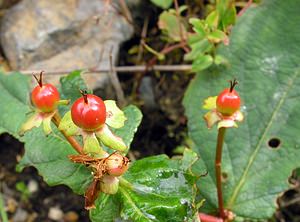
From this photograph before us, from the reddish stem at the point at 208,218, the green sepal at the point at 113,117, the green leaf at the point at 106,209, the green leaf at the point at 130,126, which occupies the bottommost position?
the reddish stem at the point at 208,218

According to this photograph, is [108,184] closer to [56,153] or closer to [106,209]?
[106,209]

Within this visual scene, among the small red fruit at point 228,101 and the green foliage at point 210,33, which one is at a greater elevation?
the small red fruit at point 228,101

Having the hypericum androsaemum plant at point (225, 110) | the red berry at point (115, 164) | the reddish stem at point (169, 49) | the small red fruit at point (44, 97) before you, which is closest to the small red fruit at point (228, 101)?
the hypericum androsaemum plant at point (225, 110)

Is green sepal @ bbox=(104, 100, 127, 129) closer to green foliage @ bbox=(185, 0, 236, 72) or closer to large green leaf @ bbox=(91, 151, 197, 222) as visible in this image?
large green leaf @ bbox=(91, 151, 197, 222)

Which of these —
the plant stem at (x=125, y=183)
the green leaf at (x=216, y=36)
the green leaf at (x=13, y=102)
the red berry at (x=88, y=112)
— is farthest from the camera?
the green leaf at (x=216, y=36)

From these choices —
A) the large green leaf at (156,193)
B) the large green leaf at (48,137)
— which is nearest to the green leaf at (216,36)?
the large green leaf at (48,137)

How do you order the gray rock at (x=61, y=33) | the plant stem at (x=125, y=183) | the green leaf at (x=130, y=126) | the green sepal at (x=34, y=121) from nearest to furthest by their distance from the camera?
the green sepal at (x=34, y=121) < the plant stem at (x=125, y=183) < the green leaf at (x=130, y=126) < the gray rock at (x=61, y=33)

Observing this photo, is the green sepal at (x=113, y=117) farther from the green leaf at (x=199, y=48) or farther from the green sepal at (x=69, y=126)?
the green leaf at (x=199, y=48)

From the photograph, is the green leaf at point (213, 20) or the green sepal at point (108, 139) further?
Answer: the green leaf at point (213, 20)
